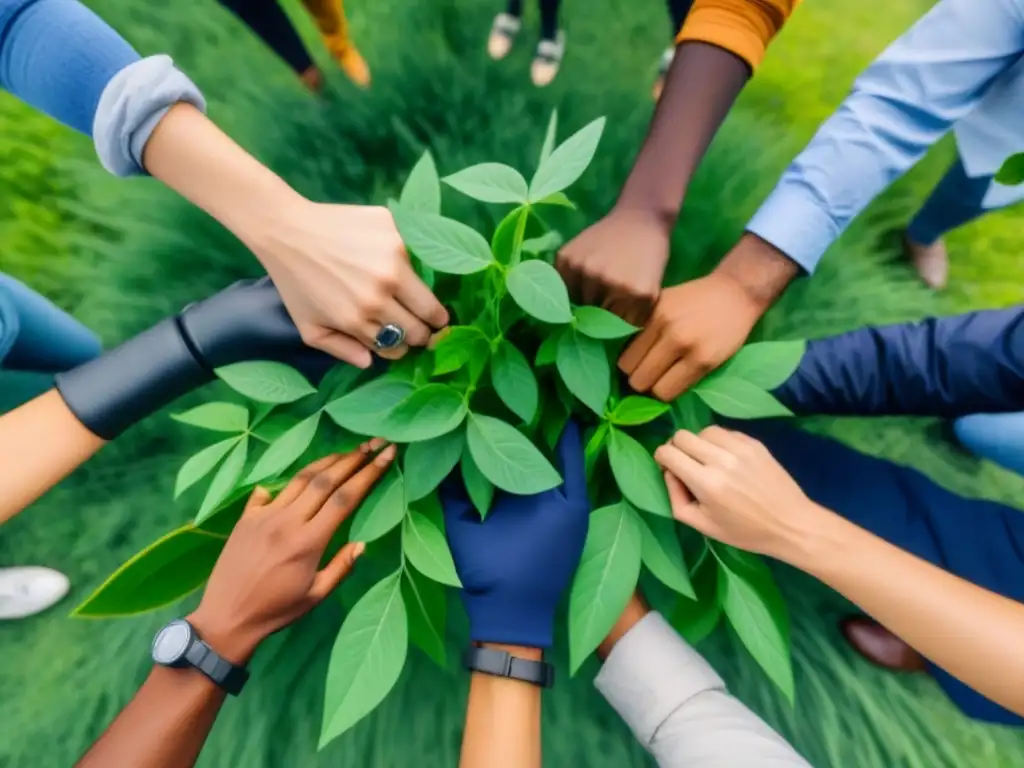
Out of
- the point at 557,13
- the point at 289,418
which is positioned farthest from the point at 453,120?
the point at 289,418

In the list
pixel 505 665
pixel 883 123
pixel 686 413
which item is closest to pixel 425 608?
pixel 505 665

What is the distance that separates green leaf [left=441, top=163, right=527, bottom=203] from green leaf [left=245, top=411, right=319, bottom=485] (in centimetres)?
20

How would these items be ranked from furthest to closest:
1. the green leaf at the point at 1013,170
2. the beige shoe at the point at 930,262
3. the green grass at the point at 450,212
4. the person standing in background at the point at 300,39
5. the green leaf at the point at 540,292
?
the beige shoe at the point at 930,262
the person standing in background at the point at 300,39
the green grass at the point at 450,212
the green leaf at the point at 540,292
the green leaf at the point at 1013,170

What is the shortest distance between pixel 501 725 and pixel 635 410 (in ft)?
0.91

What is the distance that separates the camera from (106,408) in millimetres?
577

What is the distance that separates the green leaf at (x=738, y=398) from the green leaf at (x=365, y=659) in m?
0.28

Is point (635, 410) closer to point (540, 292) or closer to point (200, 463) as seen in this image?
point (540, 292)

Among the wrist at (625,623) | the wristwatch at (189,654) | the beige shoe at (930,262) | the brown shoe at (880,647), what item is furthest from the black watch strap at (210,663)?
the beige shoe at (930,262)

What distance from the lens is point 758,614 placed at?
50 centimetres

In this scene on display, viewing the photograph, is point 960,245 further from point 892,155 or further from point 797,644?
point 797,644

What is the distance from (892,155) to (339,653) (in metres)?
0.66

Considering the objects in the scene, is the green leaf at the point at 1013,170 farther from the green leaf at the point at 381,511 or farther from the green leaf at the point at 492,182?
the green leaf at the point at 381,511

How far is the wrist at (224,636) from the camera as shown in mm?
549

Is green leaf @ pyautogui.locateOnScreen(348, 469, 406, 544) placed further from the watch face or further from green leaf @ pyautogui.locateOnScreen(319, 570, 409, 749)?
the watch face
